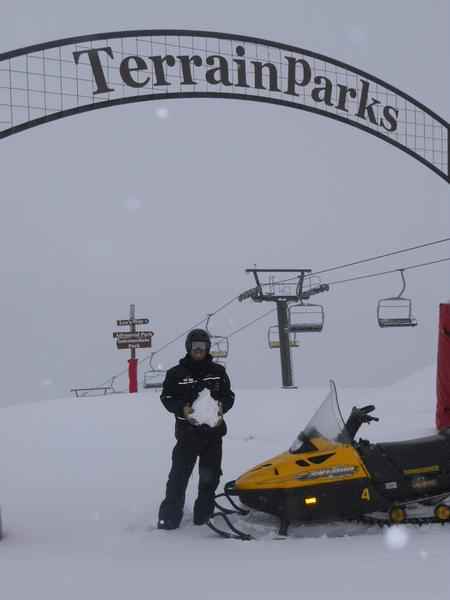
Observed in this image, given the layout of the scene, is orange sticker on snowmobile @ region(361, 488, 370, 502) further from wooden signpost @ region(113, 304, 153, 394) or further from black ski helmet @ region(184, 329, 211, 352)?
wooden signpost @ region(113, 304, 153, 394)

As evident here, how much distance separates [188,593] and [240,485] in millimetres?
1780

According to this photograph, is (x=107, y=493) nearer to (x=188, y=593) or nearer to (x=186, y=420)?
(x=186, y=420)

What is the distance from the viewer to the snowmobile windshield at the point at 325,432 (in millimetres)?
5531

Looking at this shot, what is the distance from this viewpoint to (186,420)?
19.5ft

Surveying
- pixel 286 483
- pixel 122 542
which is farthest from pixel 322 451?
pixel 122 542

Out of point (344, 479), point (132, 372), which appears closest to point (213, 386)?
point (344, 479)

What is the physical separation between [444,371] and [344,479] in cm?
533

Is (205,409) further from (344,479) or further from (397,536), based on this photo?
(397,536)

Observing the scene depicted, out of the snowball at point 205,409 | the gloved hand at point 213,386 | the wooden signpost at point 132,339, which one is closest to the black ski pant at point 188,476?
the snowball at point 205,409

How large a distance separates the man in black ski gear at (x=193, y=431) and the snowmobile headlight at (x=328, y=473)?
94 cm

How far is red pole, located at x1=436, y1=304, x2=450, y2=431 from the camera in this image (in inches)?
388

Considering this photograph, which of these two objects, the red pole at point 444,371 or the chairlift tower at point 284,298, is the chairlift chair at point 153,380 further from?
the red pole at point 444,371

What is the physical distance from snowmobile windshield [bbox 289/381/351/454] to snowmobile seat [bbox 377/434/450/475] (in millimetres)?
407

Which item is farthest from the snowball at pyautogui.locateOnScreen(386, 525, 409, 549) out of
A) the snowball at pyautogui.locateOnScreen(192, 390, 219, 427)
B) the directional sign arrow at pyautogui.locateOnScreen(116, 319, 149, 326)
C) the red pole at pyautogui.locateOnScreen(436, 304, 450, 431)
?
the directional sign arrow at pyautogui.locateOnScreen(116, 319, 149, 326)
